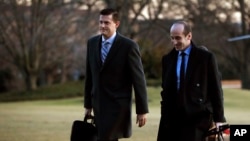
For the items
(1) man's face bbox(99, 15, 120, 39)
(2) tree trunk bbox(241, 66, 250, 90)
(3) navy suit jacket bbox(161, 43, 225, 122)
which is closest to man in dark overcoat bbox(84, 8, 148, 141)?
(1) man's face bbox(99, 15, 120, 39)

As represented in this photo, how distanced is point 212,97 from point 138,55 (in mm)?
1007

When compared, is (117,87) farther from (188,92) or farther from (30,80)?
(30,80)

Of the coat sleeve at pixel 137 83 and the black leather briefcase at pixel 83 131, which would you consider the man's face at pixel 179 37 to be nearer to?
the coat sleeve at pixel 137 83

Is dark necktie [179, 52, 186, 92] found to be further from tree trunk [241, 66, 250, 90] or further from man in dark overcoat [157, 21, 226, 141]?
tree trunk [241, 66, 250, 90]

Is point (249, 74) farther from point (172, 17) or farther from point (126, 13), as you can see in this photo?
point (126, 13)

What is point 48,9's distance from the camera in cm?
4384

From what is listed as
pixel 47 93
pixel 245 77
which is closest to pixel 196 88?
pixel 47 93

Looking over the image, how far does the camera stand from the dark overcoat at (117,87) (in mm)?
5918

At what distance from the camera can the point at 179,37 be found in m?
5.32

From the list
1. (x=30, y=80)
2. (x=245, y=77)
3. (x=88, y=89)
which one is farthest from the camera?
(x=245, y=77)

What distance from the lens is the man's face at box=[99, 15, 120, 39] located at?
586cm

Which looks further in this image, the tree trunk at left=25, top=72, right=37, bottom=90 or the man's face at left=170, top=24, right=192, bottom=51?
the tree trunk at left=25, top=72, right=37, bottom=90

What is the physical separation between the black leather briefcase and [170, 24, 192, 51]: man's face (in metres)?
1.30

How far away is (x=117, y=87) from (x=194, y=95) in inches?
36.7
